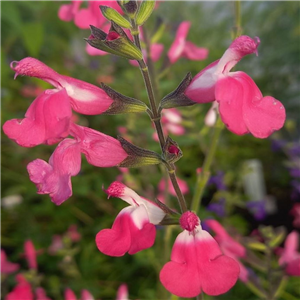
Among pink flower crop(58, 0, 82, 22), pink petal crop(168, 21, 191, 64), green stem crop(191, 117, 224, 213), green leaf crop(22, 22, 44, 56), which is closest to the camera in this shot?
green stem crop(191, 117, 224, 213)

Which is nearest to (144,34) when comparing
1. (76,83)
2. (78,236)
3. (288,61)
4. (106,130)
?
(76,83)

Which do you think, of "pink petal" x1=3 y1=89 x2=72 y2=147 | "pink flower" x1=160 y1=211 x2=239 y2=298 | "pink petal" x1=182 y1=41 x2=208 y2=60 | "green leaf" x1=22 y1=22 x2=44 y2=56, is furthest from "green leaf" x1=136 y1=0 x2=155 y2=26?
"green leaf" x1=22 y1=22 x2=44 y2=56

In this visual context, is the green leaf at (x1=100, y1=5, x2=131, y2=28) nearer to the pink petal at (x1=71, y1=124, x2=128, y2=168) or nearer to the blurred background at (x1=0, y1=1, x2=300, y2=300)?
the pink petal at (x1=71, y1=124, x2=128, y2=168)

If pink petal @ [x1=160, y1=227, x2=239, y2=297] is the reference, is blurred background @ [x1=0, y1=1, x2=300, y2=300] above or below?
below

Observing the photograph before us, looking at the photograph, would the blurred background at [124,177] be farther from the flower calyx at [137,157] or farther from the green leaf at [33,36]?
the flower calyx at [137,157]

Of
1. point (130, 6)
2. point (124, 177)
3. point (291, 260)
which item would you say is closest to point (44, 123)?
point (130, 6)

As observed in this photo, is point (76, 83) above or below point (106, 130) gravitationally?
above

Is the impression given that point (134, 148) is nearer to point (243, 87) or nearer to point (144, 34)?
point (243, 87)

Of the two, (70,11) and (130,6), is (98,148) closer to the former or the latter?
(130,6)
